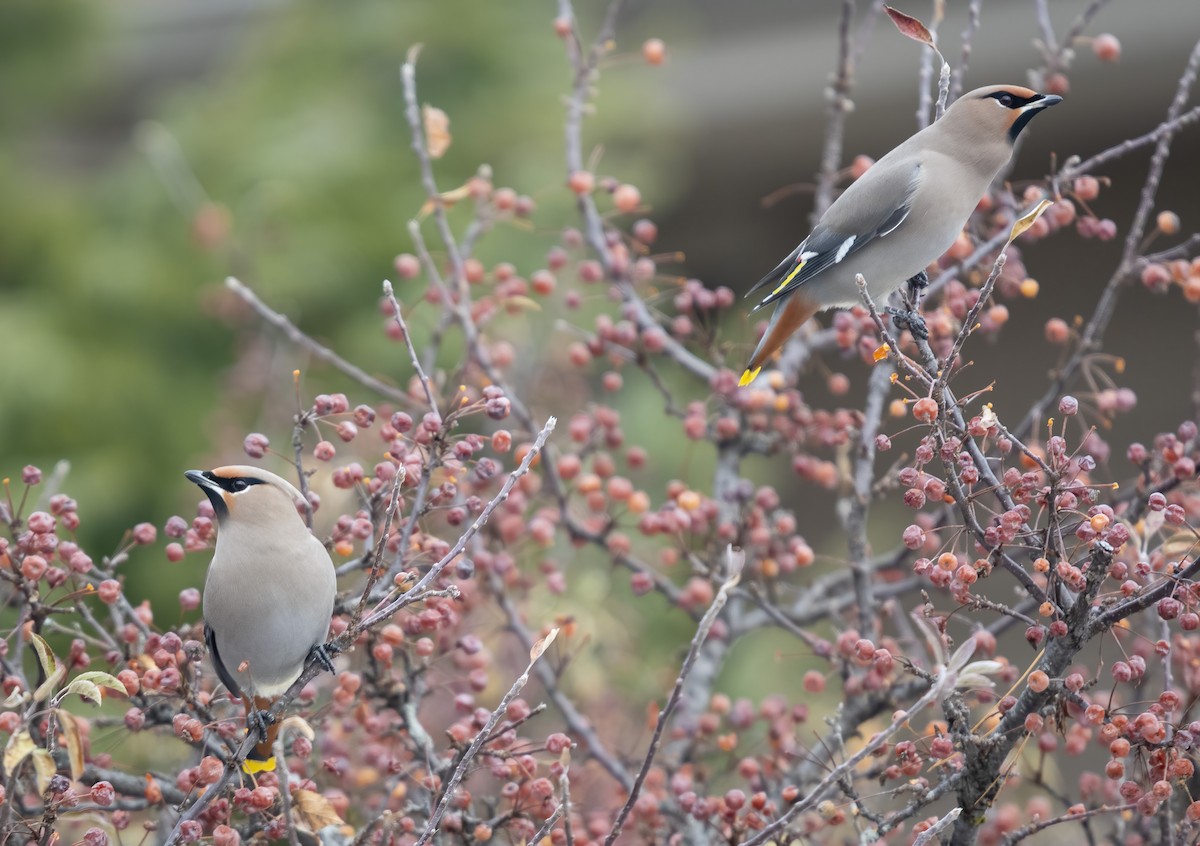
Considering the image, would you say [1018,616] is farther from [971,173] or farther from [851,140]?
[851,140]

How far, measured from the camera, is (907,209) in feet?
6.32

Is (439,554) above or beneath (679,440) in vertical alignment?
above

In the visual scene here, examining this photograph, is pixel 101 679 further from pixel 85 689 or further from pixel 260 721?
pixel 260 721

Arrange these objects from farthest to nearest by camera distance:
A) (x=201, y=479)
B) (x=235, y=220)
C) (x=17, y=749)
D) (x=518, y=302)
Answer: (x=235, y=220) → (x=518, y=302) → (x=201, y=479) → (x=17, y=749)

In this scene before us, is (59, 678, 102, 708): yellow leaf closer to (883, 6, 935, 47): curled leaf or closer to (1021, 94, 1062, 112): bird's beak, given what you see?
(883, 6, 935, 47): curled leaf

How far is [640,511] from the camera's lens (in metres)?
2.46

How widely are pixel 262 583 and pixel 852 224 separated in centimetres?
98

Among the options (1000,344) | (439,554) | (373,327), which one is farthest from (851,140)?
(439,554)

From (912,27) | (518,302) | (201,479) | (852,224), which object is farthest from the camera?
(518,302)

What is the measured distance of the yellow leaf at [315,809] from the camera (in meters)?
1.55

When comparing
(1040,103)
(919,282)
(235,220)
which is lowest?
(235,220)

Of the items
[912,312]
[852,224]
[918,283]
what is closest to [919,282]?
[918,283]

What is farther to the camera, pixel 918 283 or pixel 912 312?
pixel 918 283

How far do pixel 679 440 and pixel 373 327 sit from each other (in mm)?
1226
